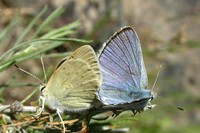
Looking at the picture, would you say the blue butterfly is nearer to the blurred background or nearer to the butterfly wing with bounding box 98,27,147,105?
the butterfly wing with bounding box 98,27,147,105

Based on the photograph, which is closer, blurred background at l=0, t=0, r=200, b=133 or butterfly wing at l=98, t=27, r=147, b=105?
butterfly wing at l=98, t=27, r=147, b=105

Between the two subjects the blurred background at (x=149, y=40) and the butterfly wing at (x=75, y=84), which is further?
the blurred background at (x=149, y=40)

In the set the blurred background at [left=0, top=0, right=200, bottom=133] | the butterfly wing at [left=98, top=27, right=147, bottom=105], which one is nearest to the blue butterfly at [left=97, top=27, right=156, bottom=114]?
the butterfly wing at [left=98, top=27, right=147, bottom=105]

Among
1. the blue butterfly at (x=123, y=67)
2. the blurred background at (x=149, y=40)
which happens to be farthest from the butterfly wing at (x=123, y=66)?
the blurred background at (x=149, y=40)

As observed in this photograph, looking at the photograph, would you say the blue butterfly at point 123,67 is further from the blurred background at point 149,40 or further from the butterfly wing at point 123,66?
the blurred background at point 149,40

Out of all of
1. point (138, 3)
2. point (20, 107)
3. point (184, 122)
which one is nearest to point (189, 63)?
point (184, 122)

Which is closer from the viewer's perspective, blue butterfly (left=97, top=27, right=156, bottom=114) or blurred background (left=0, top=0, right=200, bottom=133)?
blue butterfly (left=97, top=27, right=156, bottom=114)
